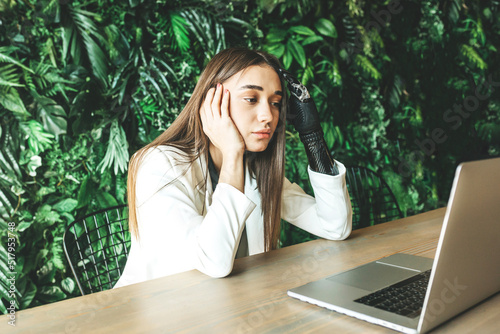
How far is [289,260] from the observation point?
1.09 meters

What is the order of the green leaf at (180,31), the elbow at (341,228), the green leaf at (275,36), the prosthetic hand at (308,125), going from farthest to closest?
the green leaf at (275,36) < the green leaf at (180,31) < the prosthetic hand at (308,125) < the elbow at (341,228)

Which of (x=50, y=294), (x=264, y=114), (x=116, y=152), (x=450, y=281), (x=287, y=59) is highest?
(x=287, y=59)

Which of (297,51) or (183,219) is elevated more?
(297,51)

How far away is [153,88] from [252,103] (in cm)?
90

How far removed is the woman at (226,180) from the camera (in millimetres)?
1094

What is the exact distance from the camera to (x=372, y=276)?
3.02ft

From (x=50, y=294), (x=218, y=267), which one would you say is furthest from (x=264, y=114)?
(x=50, y=294)

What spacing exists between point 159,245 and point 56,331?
461mm

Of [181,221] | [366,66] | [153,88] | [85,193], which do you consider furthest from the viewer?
[366,66]

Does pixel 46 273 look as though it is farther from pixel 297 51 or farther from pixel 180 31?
pixel 297 51

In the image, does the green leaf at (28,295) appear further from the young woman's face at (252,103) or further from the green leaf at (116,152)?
the young woman's face at (252,103)

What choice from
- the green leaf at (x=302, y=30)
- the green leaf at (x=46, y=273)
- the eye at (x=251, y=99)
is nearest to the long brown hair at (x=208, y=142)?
the eye at (x=251, y=99)

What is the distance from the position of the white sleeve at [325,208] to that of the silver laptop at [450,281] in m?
0.44

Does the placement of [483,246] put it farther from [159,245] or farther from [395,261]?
[159,245]
